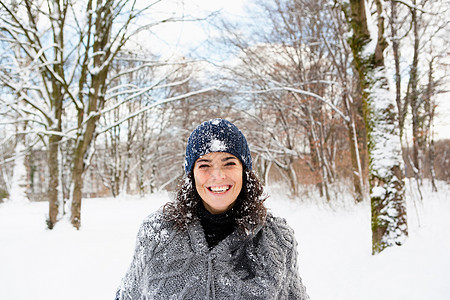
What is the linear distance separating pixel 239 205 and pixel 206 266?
0.38m

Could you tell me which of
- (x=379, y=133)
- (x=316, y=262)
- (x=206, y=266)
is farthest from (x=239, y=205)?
(x=316, y=262)

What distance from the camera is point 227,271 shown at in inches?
56.4

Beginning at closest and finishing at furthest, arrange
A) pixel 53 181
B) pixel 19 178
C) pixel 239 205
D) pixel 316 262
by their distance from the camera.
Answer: pixel 239 205
pixel 316 262
pixel 53 181
pixel 19 178

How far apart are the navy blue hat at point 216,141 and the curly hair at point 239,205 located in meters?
0.14

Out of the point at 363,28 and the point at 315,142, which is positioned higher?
the point at 363,28

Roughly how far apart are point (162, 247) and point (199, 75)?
12.9 m

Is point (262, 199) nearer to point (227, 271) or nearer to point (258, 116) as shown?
point (227, 271)

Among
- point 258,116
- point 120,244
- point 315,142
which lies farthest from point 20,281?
point 258,116

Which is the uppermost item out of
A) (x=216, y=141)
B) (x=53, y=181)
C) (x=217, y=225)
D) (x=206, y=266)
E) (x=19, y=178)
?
(x=216, y=141)

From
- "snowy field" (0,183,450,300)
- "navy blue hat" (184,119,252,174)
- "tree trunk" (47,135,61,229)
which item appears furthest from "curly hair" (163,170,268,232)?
"tree trunk" (47,135,61,229)

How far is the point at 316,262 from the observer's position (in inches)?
206

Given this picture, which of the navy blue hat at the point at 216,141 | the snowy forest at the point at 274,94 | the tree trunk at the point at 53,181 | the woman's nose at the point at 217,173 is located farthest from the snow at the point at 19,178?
the woman's nose at the point at 217,173

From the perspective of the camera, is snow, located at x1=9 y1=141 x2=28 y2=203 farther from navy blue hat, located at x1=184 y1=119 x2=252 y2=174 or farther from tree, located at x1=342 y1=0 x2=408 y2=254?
navy blue hat, located at x1=184 y1=119 x2=252 y2=174

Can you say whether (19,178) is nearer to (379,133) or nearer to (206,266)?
(379,133)
